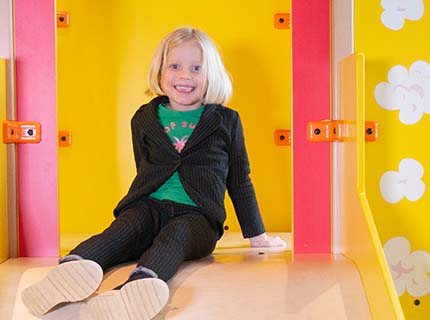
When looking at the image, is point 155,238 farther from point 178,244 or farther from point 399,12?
point 399,12

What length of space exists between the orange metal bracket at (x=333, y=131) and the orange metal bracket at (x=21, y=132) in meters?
0.62

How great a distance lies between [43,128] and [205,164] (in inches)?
15.0

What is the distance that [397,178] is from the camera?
1.47 m

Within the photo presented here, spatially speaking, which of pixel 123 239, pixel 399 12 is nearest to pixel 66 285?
pixel 123 239

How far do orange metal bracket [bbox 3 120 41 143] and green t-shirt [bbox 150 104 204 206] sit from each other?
0.30 metres

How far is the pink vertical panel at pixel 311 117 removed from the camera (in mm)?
1519

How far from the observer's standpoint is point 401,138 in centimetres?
147

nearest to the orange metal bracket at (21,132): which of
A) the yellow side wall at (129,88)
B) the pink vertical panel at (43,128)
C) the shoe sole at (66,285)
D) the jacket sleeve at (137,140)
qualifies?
the pink vertical panel at (43,128)

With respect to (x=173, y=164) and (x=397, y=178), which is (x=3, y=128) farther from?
(x=397, y=178)

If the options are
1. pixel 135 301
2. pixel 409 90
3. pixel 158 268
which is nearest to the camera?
pixel 135 301

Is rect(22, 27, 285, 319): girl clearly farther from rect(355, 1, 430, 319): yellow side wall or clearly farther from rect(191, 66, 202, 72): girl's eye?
rect(355, 1, 430, 319): yellow side wall

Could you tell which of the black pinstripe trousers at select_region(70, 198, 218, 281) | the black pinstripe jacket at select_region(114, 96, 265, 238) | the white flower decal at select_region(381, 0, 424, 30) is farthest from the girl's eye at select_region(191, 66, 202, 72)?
the white flower decal at select_region(381, 0, 424, 30)

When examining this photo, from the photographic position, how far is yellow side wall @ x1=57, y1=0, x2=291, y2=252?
2.07 metres

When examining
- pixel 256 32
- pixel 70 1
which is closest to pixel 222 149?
pixel 256 32
